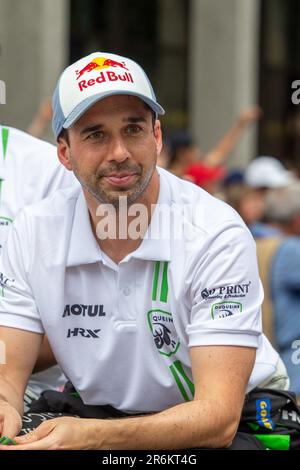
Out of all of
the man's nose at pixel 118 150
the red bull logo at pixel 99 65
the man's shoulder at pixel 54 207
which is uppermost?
the red bull logo at pixel 99 65

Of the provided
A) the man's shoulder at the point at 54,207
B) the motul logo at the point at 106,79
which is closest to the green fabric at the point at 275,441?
the man's shoulder at the point at 54,207

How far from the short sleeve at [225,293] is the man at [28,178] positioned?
958 millimetres

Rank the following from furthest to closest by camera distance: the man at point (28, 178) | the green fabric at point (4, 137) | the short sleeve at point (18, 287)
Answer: the green fabric at point (4, 137)
the man at point (28, 178)
the short sleeve at point (18, 287)

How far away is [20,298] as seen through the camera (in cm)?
346

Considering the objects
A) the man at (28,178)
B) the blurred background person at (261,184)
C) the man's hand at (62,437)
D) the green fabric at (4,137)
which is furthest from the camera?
the blurred background person at (261,184)

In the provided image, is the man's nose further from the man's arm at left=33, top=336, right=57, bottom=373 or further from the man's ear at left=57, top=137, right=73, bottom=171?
the man's arm at left=33, top=336, right=57, bottom=373

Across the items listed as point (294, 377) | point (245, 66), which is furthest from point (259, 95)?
Answer: point (294, 377)

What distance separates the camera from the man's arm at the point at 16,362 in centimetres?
339

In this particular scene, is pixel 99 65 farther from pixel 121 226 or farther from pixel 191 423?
pixel 191 423

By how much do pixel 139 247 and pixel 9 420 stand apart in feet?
2.31

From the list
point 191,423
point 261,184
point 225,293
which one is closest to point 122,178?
point 225,293

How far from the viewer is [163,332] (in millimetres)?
3307

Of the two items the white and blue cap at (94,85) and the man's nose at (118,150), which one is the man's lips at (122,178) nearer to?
the man's nose at (118,150)

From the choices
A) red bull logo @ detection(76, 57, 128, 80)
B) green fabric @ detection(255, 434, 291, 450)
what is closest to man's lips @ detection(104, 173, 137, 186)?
red bull logo @ detection(76, 57, 128, 80)
